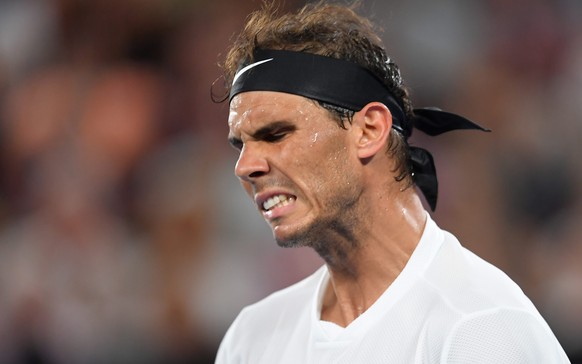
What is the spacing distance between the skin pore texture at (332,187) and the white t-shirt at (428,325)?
0.28 feet

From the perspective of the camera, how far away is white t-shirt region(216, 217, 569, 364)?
2146mm

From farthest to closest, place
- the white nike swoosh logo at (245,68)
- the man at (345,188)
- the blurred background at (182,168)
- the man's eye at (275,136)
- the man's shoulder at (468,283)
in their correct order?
the blurred background at (182,168) → the white nike swoosh logo at (245,68) → the man's eye at (275,136) → the man at (345,188) → the man's shoulder at (468,283)

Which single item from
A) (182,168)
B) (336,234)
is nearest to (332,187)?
(336,234)

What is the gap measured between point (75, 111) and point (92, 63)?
31cm

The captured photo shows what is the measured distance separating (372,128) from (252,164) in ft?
1.18

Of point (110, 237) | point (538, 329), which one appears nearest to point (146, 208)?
point (110, 237)

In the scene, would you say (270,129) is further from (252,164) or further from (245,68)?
(245,68)

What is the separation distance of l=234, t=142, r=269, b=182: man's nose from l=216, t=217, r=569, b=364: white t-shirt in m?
0.46

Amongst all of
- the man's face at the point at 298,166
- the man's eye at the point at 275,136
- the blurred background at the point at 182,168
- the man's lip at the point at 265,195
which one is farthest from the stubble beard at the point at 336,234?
the blurred background at the point at 182,168

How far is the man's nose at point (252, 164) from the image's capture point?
8.14ft

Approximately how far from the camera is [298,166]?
247 centimetres

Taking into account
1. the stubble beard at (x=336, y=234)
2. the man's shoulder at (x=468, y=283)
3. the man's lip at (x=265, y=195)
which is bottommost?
the man's shoulder at (x=468, y=283)

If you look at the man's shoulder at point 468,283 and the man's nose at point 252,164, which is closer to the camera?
the man's shoulder at point 468,283

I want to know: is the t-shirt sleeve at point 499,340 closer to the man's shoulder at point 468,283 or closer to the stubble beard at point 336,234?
the man's shoulder at point 468,283
